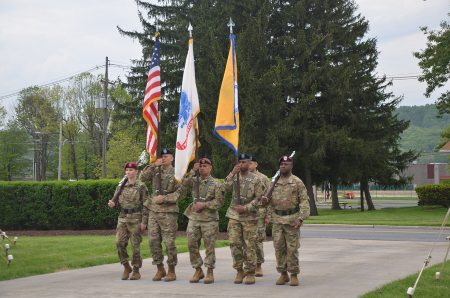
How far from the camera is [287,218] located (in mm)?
9281

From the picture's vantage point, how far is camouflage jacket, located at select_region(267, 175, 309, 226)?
9266 mm

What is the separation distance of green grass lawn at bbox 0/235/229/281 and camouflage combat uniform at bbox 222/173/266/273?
14.0 ft

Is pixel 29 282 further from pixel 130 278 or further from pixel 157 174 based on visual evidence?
pixel 157 174

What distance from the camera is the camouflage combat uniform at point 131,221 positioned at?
33.0 feet

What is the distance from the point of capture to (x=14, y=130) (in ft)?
221

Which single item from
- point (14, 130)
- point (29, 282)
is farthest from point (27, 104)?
point (29, 282)

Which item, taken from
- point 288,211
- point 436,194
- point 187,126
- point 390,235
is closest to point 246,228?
point 288,211

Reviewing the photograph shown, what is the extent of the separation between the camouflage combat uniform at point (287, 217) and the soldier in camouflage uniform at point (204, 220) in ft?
3.42

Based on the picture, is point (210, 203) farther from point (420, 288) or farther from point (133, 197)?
point (420, 288)

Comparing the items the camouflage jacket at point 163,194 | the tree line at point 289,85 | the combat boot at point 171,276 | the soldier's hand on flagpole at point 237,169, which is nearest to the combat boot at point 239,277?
the combat boot at point 171,276

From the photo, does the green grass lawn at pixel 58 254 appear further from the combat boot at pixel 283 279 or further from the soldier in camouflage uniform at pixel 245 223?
the combat boot at pixel 283 279

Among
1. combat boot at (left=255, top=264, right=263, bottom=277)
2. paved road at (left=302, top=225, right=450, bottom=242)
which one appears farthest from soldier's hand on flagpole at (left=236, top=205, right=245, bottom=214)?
paved road at (left=302, top=225, right=450, bottom=242)

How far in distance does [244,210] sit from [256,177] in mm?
727

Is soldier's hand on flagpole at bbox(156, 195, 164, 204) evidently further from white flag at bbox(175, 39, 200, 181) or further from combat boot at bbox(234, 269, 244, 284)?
combat boot at bbox(234, 269, 244, 284)
